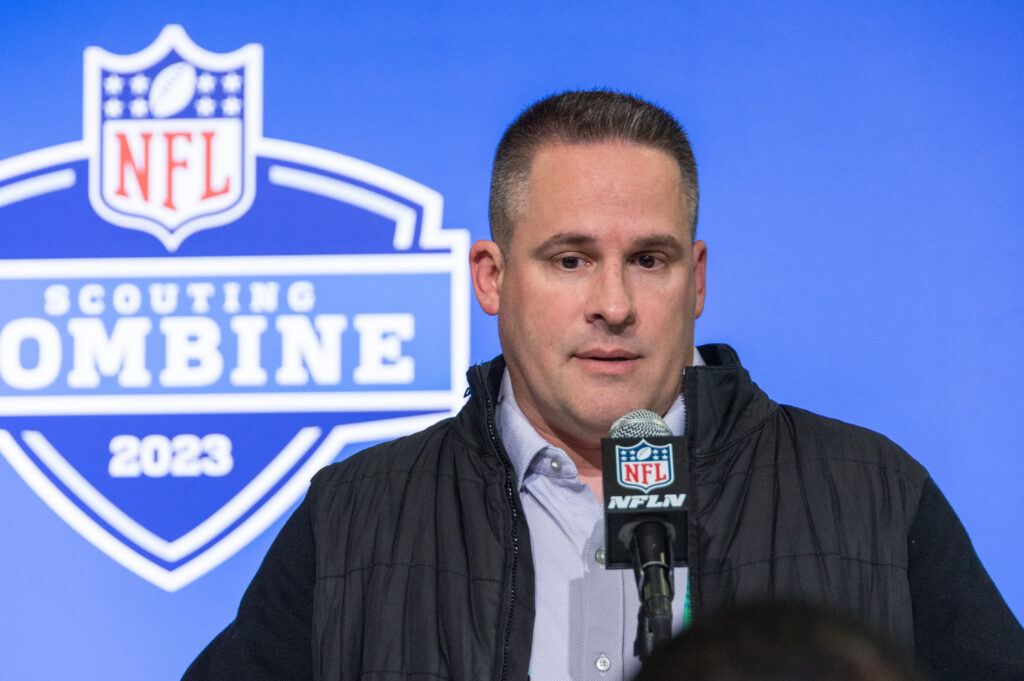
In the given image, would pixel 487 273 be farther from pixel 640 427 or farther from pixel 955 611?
pixel 955 611

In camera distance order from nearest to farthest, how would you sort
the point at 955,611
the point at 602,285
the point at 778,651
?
the point at 778,651 < the point at 955,611 < the point at 602,285

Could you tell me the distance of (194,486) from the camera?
2490 mm

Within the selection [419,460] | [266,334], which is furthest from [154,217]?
[419,460]

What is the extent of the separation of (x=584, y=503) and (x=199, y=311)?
1204 millimetres

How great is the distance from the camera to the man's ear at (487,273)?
5.97 ft

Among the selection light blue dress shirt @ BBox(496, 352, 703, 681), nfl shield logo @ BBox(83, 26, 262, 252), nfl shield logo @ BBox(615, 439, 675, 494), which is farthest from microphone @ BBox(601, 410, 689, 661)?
nfl shield logo @ BBox(83, 26, 262, 252)

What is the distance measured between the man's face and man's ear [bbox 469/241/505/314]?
0.10 m

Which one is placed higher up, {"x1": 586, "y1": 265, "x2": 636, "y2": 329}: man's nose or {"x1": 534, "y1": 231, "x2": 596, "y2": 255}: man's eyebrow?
{"x1": 534, "y1": 231, "x2": 596, "y2": 255}: man's eyebrow

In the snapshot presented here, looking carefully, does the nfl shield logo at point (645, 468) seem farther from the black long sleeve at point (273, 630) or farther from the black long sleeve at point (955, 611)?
the black long sleeve at point (273, 630)

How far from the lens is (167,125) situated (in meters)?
2.62

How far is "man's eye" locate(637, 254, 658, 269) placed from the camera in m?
1.65

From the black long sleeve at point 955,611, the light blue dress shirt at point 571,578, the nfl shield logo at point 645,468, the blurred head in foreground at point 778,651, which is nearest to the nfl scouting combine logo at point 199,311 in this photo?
the light blue dress shirt at point 571,578

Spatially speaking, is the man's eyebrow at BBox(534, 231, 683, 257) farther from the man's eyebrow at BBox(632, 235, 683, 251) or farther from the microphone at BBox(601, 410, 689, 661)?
the microphone at BBox(601, 410, 689, 661)

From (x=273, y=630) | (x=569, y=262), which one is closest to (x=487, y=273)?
(x=569, y=262)
